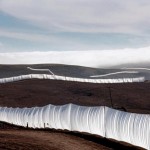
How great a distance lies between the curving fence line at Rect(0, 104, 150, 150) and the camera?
90.3 ft

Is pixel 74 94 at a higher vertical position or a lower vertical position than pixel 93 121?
higher

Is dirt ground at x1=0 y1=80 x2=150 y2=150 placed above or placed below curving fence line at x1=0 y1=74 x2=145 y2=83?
below

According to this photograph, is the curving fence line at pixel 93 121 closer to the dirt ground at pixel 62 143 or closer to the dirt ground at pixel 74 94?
the dirt ground at pixel 62 143

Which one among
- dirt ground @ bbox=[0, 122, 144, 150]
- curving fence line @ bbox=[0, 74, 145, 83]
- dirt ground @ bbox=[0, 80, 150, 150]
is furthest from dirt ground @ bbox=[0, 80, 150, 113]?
dirt ground @ bbox=[0, 122, 144, 150]

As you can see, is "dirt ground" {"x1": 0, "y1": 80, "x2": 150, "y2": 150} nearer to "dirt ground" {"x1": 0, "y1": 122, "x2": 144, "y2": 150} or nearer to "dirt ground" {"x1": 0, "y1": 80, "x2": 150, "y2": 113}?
"dirt ground" {"x1": 0, "y1": 80, "x2": 150, "y2": 113}

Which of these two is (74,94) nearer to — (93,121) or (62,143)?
(93,121)

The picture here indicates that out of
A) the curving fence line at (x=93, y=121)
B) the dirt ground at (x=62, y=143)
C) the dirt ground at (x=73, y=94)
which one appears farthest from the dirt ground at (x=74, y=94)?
the dirt ground at (x=62, y=143)

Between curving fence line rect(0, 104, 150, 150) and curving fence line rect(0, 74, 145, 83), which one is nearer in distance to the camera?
curving fence line rect(0, 104, 150, 150)

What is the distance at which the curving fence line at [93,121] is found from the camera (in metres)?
27.5

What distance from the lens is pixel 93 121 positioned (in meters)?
31.2

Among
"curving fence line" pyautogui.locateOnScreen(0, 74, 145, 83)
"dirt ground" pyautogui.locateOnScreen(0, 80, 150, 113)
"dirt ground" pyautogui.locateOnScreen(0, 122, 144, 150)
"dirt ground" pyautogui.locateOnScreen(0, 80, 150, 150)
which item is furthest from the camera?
"curving fence line" pyautogui.locateOnScreen(0, 74, 145, 83)

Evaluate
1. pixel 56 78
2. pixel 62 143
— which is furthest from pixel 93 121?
pixel 56 78

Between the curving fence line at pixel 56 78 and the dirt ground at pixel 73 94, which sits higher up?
the curving fence line at pixel 56 78

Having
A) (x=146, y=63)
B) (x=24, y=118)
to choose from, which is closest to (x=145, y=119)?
(x=24, y=118)
